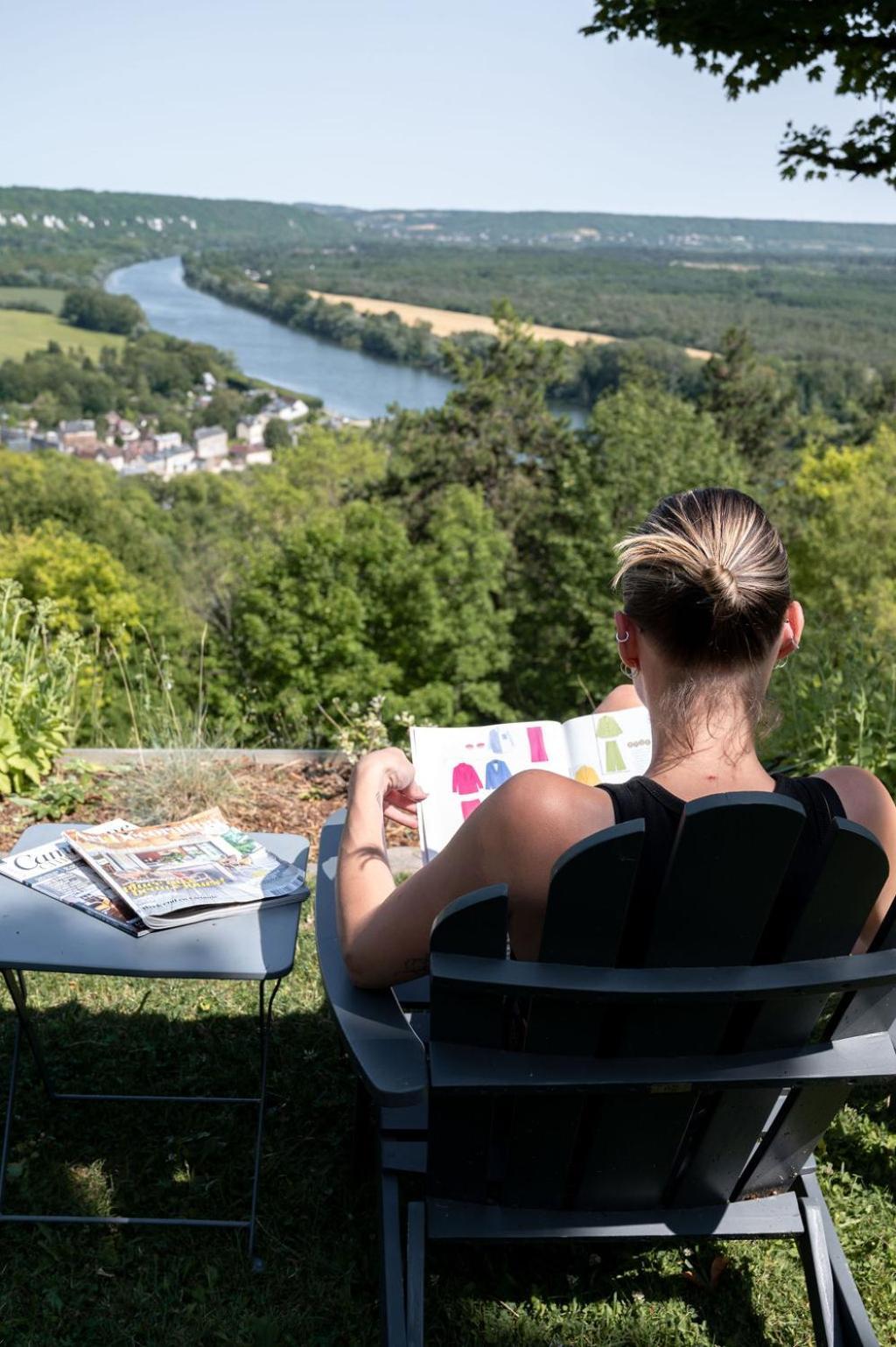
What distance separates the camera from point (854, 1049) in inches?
63.9

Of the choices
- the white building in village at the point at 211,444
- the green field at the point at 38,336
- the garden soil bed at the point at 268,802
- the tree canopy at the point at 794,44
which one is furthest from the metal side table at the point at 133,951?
the green field at the point at 38,336

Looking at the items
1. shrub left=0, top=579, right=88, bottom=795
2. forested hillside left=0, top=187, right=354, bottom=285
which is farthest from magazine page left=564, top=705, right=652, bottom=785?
forested hillside left=0, top=187, right=354, bottom=285

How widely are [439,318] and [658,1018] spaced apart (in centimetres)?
7409

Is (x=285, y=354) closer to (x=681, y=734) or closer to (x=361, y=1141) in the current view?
(x=361, y=1141)

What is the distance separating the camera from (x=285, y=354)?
298 feet

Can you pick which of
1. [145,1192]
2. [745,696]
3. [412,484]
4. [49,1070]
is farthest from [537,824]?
[412,484]

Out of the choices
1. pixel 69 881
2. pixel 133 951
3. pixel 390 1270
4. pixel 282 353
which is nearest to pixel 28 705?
pixel 69 881

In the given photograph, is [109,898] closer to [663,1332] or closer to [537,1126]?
[537,1126]

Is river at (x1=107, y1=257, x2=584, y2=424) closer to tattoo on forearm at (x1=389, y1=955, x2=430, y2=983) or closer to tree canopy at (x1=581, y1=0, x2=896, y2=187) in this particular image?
tree canopy at (x1=581, y1=0, x2=896, y2=187)

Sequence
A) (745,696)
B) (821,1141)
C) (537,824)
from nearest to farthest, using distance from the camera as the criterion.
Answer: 1. (537,824)
2. (745,696)
3. (821,1141)

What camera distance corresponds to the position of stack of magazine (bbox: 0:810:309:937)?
2.17 metres

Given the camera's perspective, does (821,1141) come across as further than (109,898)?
Yes

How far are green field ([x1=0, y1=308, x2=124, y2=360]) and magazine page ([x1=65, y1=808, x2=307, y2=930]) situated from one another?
291ft

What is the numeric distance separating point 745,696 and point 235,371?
300 ft
